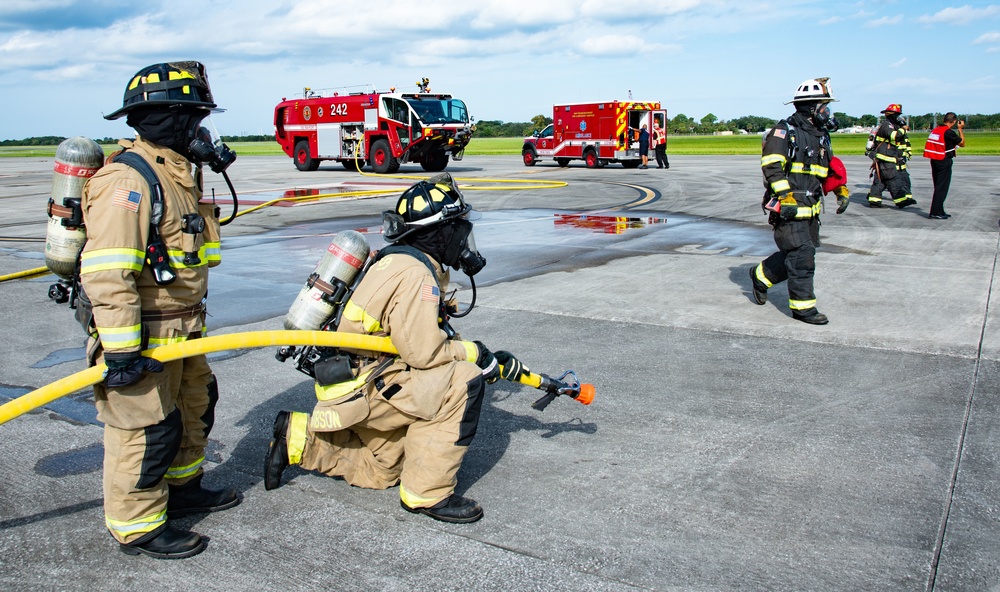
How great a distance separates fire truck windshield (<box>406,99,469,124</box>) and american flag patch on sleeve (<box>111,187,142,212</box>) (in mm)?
22574

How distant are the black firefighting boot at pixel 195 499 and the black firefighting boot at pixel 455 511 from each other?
88 cm

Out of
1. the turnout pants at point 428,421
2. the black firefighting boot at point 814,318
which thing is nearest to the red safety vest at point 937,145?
the black firefighting boot at point 814,318

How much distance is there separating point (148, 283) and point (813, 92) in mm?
5550

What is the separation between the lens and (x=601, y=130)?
92.3 feet

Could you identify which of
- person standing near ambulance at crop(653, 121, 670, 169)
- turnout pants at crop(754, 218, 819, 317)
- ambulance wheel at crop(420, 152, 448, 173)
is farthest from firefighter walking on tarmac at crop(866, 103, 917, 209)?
ambulance wheel at crop(420, 152, 448, 173)

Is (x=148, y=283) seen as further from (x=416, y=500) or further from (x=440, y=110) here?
(x=440, y=110)

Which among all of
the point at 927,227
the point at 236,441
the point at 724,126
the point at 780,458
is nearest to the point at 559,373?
the point at 780,458

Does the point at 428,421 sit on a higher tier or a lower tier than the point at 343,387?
lower

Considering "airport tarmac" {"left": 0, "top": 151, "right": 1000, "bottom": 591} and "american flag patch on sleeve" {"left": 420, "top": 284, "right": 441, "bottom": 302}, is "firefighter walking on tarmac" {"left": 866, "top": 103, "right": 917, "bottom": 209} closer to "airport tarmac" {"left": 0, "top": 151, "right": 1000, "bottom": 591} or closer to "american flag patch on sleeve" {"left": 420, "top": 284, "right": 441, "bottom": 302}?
"airport tarmac" {"left": 0, "top": 151, "right": 1000, "bottom": 591}

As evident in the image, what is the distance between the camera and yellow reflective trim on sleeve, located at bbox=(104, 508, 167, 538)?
3059 millimetres

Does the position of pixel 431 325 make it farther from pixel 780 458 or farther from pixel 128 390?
pixel 780 458

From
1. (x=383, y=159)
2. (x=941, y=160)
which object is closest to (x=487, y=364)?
(x=941, y=160)

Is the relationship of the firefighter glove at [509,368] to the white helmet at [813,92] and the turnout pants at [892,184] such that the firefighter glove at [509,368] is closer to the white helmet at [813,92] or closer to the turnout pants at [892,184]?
the white helmet at [813,92]

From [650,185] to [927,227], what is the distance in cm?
873
